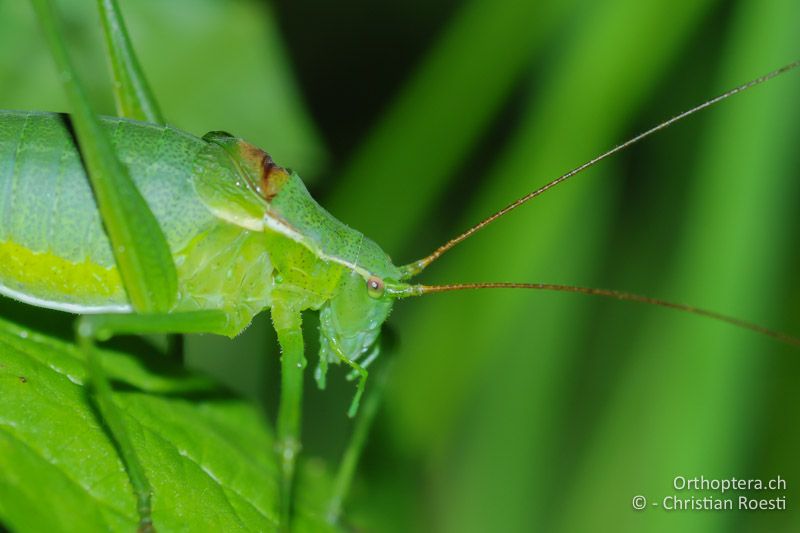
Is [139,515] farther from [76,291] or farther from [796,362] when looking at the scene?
[796,362]

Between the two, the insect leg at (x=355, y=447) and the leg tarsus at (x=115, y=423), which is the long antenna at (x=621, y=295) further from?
the leg tarsus at (x=115, y=423)

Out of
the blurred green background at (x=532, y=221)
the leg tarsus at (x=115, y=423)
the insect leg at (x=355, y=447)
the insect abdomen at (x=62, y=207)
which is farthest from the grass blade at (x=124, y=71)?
the insect leg at (x=355, y=447)

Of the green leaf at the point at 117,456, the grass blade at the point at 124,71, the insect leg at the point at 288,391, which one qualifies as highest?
the grass blade at the point at 124,71

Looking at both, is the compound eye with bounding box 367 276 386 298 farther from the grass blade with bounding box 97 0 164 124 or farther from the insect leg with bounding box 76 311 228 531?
the grass blade with bounding box 97 0 164 124

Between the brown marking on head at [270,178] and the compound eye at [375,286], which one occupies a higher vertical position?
the brown marking on head at [270,178]

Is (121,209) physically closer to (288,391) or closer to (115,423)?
(115,423)

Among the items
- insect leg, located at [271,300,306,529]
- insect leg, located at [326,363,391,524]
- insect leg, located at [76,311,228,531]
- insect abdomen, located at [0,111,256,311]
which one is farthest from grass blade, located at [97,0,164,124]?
insect leg, located at [326,363,391,524]
